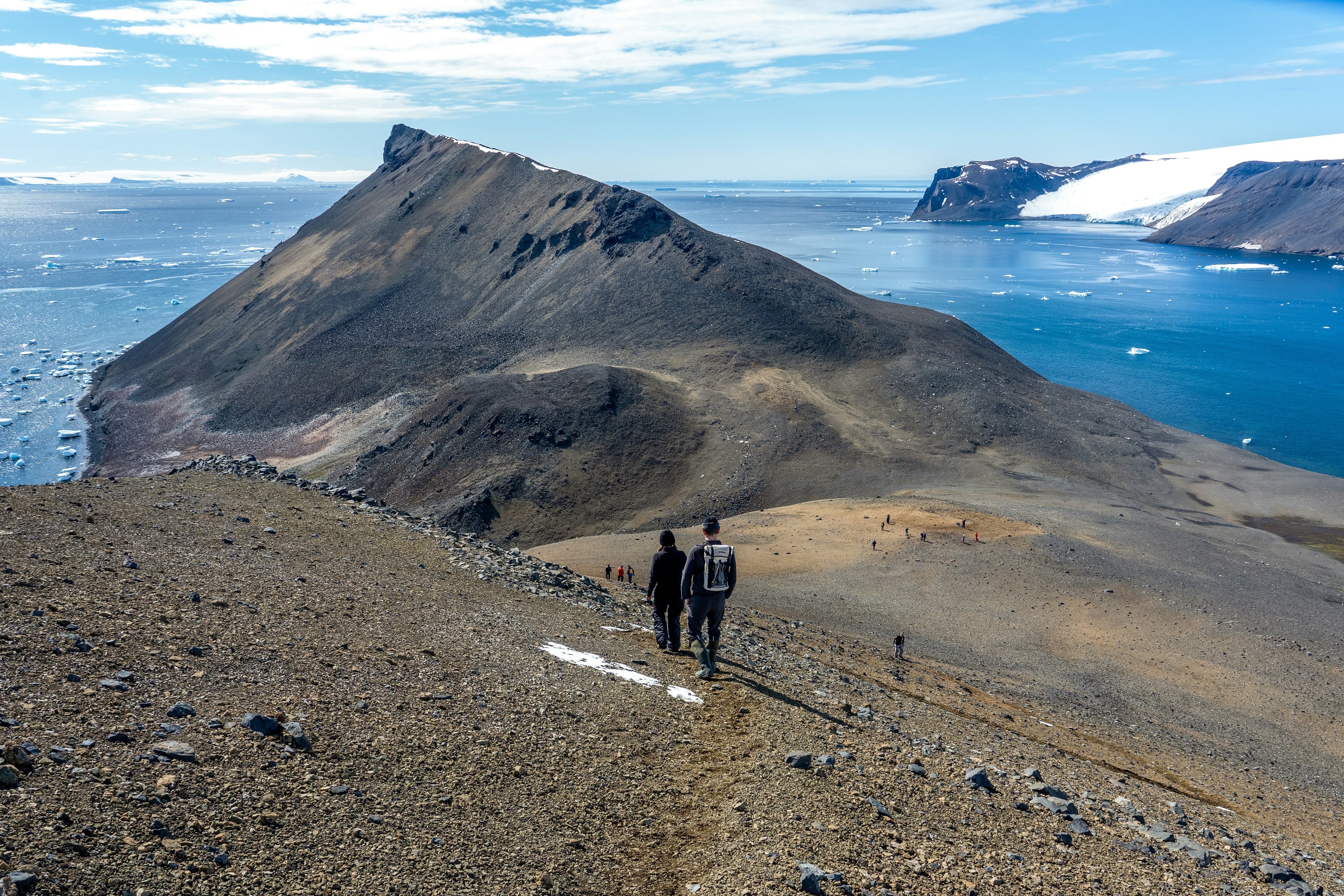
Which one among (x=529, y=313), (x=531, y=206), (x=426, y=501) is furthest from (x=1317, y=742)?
(x=531, y=206)

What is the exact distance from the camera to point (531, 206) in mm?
90750

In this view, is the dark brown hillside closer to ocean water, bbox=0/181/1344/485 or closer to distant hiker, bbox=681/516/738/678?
ocean water, bbox=0/181/1344/485

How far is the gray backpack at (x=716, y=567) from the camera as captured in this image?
42.9 feet

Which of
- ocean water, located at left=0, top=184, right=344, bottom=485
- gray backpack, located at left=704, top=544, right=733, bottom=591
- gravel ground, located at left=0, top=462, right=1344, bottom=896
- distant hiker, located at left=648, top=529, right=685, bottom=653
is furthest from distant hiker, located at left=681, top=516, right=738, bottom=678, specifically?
ocean water, located at left=0, top=184, right=344, bottom=485

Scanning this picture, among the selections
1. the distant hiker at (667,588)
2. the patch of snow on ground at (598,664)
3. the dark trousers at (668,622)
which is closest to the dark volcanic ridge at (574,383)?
the dark trousers at (668,622)

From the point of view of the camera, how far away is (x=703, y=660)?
1351 centimetres

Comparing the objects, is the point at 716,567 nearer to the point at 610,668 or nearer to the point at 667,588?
the point at 667,588

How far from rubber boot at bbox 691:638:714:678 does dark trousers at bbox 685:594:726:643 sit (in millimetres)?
238

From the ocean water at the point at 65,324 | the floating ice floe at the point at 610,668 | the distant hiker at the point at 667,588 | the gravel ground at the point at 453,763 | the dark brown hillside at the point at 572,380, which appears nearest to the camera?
the gravel ground at the point at 453,763

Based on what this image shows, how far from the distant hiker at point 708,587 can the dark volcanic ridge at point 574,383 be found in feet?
107

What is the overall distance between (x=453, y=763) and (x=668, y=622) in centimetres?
615

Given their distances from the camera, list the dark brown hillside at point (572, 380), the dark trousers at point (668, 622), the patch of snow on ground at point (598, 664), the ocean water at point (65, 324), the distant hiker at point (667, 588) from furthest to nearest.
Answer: the ocean water at point (65, 324) → the dark brown hillside at point (572, 380) → the dark trousers at point (668, 622) → the distant hiker at point (667, 588) → the patch of snow on ground at point (598, 664)

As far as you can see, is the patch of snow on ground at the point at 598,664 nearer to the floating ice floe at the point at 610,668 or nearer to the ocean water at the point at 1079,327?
the floating ice floe at the point at 610,668

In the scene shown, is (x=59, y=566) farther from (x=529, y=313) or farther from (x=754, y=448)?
(x=529, y=313)
